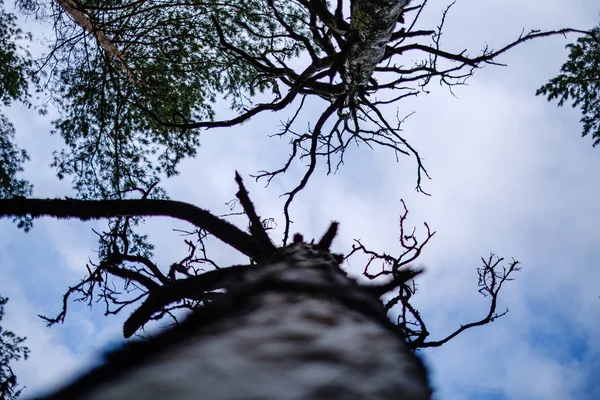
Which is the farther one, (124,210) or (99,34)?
(99,34)

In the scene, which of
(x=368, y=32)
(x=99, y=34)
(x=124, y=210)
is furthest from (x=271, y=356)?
(x=99, y=34)

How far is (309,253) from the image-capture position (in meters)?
1.54

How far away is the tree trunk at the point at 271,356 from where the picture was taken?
55 cm

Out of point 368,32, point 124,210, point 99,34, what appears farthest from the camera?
point 99,34

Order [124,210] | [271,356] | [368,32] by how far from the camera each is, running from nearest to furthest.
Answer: [271,356] → [124,210] → [368,32]

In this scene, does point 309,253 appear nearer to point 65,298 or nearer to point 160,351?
point 160,351

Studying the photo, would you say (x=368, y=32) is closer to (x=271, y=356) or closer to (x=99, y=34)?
(x=271, y=356)

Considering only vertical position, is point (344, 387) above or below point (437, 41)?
below

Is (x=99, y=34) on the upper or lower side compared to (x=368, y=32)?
upper

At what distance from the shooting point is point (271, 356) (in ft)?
2.15

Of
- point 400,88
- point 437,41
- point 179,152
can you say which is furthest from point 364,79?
point 179,152

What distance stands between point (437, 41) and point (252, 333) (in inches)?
185

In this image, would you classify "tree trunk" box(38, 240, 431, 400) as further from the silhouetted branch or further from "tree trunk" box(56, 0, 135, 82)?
"tree trunk" box(56, 0, 135, 82)

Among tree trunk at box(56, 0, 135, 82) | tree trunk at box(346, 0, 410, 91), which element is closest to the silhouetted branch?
tree trunk at box(346, 0, 410, 91)
